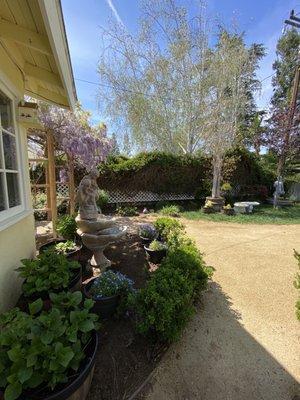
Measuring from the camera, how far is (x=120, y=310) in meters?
2.50

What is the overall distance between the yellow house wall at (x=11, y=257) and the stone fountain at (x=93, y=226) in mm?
735

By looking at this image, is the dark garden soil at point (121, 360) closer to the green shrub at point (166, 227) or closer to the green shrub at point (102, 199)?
the green shrub at point (166, 227)

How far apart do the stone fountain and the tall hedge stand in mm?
6169

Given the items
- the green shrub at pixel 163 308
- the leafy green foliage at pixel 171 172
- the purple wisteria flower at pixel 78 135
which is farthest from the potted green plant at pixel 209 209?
the green shrub at pixel 163 308

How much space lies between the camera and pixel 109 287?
253 centimetres

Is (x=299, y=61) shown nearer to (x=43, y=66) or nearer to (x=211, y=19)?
(x=211, y=19)

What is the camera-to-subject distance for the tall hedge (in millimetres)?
9867

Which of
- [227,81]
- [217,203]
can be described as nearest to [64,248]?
[217,203]

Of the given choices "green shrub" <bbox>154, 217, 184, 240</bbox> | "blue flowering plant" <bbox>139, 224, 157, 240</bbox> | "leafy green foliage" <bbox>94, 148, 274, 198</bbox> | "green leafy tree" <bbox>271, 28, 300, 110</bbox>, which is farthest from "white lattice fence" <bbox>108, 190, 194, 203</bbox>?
"green leafy tree" <bbox>271, 28, 300, 110</bbox>

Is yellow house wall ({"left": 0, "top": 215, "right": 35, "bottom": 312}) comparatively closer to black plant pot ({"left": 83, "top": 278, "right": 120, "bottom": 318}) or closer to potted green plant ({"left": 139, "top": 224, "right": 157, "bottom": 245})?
→ black plant pot ({"left": 83, "top": 278, "right": 120, "bottom": 318})

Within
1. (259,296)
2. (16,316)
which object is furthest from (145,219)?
(16,316)

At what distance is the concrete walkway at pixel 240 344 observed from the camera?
1836mm

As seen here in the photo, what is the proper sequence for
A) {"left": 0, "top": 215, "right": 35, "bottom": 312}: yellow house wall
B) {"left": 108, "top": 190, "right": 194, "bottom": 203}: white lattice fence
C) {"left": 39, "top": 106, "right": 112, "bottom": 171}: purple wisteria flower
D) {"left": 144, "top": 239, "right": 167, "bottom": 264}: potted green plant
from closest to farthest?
{"left": 0, "top": 215, "right": 35, "bottom": 312}: yellow house wall
{"left": 144, "top": 239, "right": 167, "bottom": 264}: potted green plant
{"left": 39, "top": 106, "right": 112, "bottom": 171}: purple wisteria flower
{"left": 108, "top": 190, "right": 194, "bottom": 203}: white lattice fence

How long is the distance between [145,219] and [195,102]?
6.61 m
